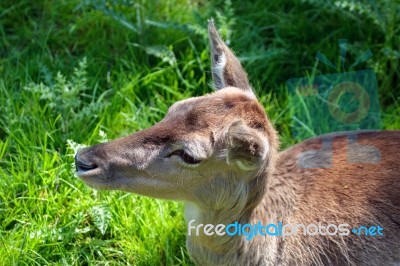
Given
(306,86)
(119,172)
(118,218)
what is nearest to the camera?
(119,172)

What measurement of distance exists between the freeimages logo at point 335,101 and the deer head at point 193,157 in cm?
178

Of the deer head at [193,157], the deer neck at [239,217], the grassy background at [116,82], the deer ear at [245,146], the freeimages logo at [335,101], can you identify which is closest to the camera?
the deer ear at [245,146]

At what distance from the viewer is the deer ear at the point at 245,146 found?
12.5 feet

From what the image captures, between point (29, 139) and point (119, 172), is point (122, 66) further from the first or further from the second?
point (119, 172)

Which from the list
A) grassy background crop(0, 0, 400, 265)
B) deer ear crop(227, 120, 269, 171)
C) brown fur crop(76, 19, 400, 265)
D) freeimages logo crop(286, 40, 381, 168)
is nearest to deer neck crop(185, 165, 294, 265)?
brown fur crop(76, 19, 400, 265)

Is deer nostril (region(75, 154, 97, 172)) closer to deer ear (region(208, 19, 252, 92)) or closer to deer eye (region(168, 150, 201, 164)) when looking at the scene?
deer eye (region(168, 150, 201, 164))

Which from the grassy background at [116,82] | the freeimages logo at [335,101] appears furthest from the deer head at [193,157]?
the freeimages logo at [335,101]

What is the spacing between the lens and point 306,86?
6.12m

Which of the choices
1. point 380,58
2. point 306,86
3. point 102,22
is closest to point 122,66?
point 102,22

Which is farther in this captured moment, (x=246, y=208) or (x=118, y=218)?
(x=118, y=218)

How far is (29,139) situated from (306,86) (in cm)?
222

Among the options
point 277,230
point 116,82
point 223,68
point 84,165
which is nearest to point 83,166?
point 84,165

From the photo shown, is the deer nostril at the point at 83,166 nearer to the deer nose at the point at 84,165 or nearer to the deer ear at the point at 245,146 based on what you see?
the deer nose at the point at 84,165

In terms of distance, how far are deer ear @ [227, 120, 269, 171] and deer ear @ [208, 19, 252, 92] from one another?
57 centimetres
